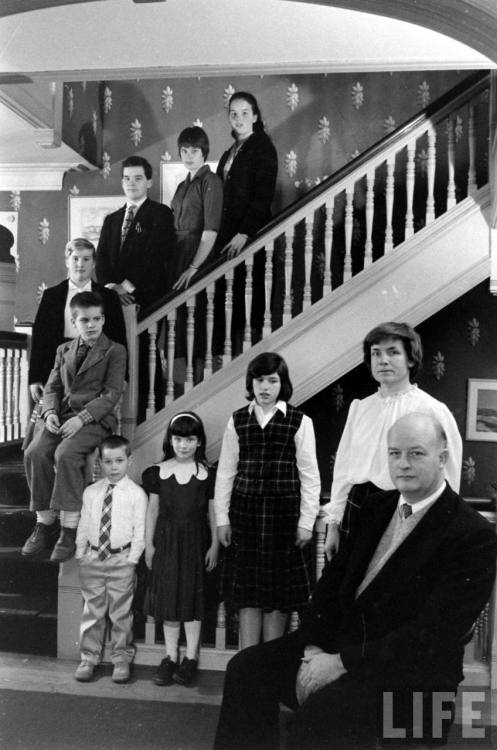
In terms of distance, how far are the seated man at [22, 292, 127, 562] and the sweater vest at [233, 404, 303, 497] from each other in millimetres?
445

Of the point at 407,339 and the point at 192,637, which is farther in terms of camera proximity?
the point at 192,637

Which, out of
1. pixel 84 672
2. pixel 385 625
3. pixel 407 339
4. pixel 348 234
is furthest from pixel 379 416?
pixel 84 672

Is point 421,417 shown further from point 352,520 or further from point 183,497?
point 183,497

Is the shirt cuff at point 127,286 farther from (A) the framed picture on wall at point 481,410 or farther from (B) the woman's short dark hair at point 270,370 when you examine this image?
(A) the framed picture on wall at point 481,410

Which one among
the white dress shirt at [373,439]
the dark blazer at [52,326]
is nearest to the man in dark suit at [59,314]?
the dark blazer at [52,326]

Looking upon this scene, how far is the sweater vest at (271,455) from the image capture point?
2117mm

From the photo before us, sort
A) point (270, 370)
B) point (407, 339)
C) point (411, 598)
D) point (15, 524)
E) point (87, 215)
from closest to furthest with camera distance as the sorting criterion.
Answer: point (411, 598) < point (407, 339) < point (270, 370) < point (87, 215) < point (15, 524)

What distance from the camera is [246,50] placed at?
6.63 ft

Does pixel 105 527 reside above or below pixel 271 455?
below

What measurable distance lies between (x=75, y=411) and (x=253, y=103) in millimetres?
1129

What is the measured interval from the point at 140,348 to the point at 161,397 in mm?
179

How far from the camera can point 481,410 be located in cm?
207

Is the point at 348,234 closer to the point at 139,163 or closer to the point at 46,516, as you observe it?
the point at 139,163

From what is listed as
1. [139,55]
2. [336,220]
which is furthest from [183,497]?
[139,55]
